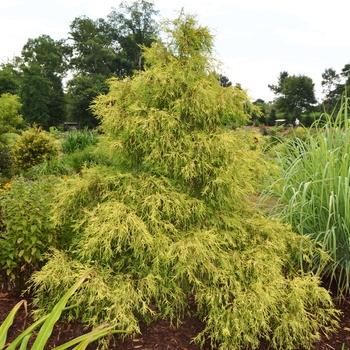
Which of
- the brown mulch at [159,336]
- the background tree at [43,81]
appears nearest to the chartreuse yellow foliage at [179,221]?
the brown mulch at [159,336]

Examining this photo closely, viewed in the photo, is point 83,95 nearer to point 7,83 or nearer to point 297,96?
point 7,83

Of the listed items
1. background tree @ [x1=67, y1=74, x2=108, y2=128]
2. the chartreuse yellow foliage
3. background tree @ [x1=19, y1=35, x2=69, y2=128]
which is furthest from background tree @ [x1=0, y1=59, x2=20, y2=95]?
the chartreuse yellow foliage

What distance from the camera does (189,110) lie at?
2.55m

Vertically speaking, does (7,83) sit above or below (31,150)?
above

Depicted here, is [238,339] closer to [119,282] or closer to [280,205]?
[119,282]

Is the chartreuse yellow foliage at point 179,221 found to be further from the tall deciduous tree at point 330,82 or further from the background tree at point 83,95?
the tall deciduous tree at point 330,82

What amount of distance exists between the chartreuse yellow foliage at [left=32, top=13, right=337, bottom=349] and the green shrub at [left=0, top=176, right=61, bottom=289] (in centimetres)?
28

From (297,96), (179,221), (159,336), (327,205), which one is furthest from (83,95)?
(159,336)

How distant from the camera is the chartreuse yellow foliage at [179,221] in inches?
90.8

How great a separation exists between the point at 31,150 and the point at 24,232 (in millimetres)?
8425

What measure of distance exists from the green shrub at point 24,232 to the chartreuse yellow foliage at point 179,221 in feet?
0.91

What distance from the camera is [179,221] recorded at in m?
2.58

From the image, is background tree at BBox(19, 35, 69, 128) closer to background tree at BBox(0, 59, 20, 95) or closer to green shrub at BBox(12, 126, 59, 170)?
background tree at BBox(0, 59, 20, 95)

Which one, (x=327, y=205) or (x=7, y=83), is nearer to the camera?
(x=327, y=205)
